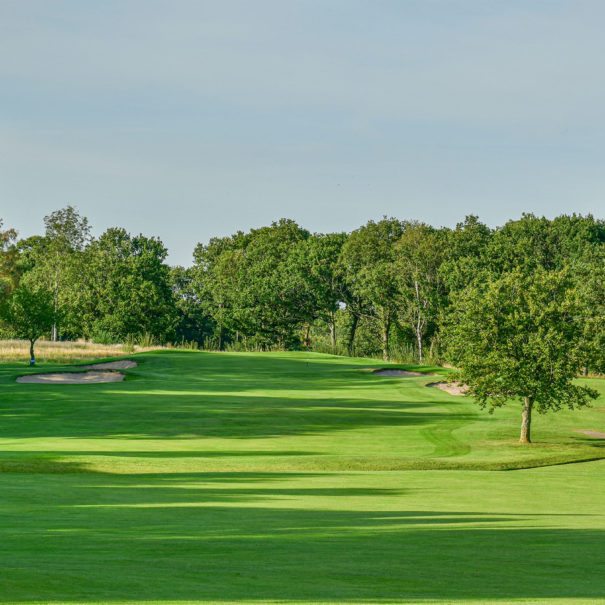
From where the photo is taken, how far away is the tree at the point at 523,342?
25.5 meters

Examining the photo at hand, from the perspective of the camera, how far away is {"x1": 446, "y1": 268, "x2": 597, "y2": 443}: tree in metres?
25.5

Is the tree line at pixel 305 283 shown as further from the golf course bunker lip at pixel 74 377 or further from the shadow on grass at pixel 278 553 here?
the shadow on grass at pixel 278 553

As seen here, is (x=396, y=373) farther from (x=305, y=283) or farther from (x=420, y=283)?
(x=305, y=283)

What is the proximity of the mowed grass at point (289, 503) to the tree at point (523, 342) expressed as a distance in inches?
73.2

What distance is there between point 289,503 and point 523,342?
54.6ft

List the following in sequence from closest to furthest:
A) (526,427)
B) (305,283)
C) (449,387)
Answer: (526,427)
(449,387)
(305,283)

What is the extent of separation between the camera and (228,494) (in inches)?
494

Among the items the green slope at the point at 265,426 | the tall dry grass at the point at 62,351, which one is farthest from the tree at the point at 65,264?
the green slope at the point at 265,426

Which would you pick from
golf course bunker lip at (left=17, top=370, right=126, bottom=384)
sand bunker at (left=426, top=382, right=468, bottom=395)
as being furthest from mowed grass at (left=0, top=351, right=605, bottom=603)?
golf course bunker lip at (left=17, top=370, right=126, bottom=384)

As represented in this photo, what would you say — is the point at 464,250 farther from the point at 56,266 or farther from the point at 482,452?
the point at 482,452

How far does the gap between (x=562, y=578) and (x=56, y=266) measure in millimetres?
96080

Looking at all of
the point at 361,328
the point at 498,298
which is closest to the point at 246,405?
the point at 498,298

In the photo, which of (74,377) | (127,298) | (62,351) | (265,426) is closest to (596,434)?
(265,426)

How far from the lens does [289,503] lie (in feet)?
37.6
